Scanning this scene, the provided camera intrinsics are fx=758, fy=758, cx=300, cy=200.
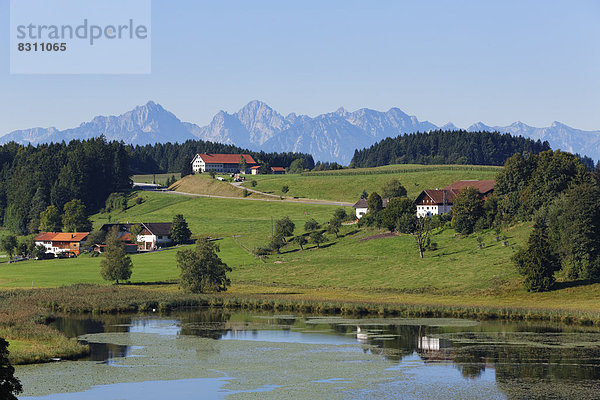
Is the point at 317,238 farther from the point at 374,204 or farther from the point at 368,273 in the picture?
the point at 368,273

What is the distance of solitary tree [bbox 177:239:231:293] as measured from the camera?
107m

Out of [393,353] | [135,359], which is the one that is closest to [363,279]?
[393,353]

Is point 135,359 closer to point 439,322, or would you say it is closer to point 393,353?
point 393,353

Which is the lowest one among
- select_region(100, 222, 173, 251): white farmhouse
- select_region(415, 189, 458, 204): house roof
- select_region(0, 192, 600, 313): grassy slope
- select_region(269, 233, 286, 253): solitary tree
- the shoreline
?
the shoreline

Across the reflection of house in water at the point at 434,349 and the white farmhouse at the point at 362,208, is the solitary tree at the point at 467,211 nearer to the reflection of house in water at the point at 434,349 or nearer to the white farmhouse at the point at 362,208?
the white farmhouse at the point at 362,208

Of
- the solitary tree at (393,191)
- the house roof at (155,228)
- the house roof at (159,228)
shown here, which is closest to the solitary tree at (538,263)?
the solitary tree at (393,191)

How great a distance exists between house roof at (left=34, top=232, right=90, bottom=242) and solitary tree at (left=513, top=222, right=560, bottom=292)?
104926 mm

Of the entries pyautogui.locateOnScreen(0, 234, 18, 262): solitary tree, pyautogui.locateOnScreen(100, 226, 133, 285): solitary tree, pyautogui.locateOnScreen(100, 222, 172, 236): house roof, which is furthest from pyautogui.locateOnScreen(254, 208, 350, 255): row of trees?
pyautogui.locateOnScreen(0, 234, 18, 262): solitary tree

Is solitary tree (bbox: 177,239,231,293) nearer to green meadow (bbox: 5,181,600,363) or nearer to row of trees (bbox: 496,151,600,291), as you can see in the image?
green meadow (bbox: 5,181,600,363)

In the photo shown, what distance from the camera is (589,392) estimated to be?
53.7 meters

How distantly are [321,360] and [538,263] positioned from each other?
4766 cm

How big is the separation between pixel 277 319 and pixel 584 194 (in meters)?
49.1

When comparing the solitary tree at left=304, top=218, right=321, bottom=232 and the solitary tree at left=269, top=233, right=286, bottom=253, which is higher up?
the solitary tree at left=304, top=218, right=321, bottom=232

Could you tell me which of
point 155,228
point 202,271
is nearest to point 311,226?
point 155,228
